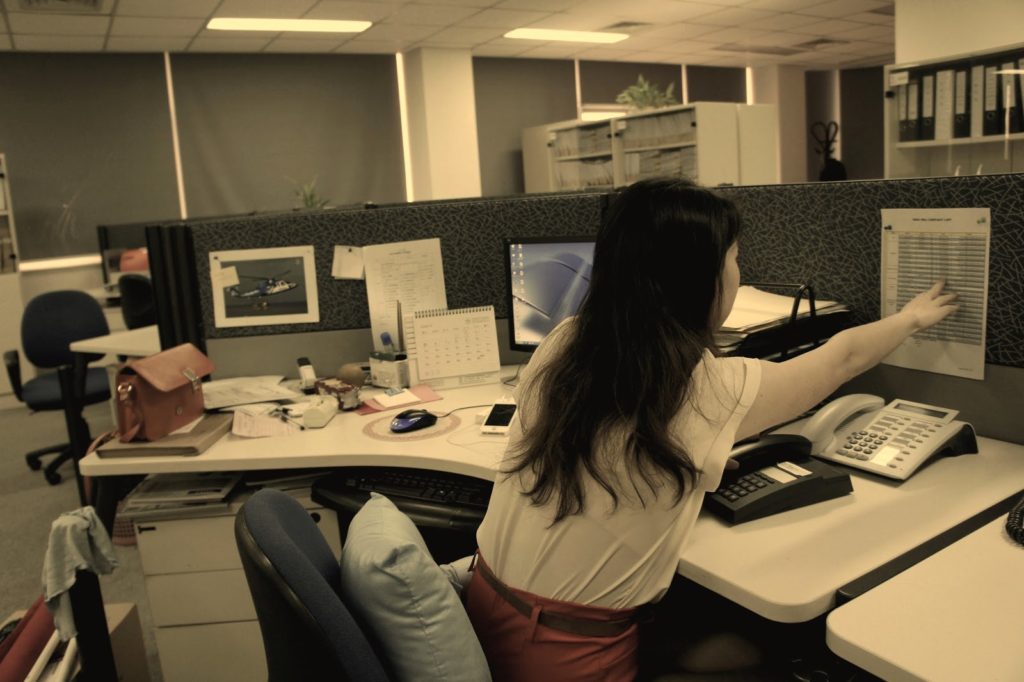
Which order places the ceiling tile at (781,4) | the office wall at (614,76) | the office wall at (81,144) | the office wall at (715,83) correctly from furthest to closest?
the office wall at (715,83) < the office wall at (614,76) < the ceiling tile at (781,4) < the office wall at (81,144)

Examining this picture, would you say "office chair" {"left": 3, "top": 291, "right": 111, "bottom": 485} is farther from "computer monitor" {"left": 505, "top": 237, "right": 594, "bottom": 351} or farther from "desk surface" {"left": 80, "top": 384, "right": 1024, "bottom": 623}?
"desk surface" {"left": 80, "top": 384, "right": 1024, "bottom": 623}

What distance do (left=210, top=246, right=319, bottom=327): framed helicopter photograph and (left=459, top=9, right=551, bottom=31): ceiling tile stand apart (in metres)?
3.69

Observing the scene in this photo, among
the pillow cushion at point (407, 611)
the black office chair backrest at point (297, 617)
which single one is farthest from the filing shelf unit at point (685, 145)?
the black office chair backrest at point (297, 617)

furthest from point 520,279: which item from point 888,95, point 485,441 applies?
point 888,95

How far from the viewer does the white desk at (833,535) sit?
2.93 feet

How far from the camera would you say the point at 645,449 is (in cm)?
89

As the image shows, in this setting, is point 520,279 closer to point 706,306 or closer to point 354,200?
point 706,306

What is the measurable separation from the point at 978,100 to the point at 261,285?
301 centimetres

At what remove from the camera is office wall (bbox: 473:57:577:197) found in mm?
6836

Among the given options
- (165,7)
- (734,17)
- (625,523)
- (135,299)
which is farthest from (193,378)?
(734,17)

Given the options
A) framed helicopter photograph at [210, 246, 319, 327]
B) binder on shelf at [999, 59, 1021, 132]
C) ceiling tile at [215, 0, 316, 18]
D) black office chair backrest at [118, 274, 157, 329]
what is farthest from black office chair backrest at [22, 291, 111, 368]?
binder on shelf at [999, 59, 1021, 132]

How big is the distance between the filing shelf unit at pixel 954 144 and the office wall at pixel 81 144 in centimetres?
474

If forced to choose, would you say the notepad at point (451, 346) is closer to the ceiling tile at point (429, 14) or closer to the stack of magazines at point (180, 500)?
the stack of magazines at point (180, 500)

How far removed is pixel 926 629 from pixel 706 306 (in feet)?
1.33
